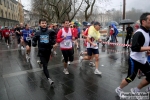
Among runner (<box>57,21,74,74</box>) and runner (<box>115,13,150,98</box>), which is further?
runner (<box>57,21,74,74</box>)

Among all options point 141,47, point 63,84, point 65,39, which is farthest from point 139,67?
point 65,39

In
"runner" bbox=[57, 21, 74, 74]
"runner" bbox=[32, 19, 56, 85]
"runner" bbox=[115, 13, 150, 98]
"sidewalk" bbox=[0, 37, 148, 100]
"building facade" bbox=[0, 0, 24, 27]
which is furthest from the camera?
"building facade" bbox=[0, 0, 24, 27]

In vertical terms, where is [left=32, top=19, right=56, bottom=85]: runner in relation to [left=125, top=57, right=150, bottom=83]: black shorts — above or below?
above

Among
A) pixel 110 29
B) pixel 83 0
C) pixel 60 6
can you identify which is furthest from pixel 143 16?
pixel 60 6

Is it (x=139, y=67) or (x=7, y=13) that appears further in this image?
(x=7, y=13)

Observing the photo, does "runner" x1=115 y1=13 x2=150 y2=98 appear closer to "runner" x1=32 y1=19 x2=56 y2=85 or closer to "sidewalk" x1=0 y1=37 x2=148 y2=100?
"sidewalk" x1=0 y1=37 x2=148 y2=100

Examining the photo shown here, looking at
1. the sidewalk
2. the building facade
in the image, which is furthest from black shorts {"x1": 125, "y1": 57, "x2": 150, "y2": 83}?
the building facade

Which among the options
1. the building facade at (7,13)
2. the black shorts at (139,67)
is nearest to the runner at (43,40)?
the black shorts at (139,67)

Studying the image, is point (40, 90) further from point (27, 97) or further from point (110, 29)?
point (110, 29)

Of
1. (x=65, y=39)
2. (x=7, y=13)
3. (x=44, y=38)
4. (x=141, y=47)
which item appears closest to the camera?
(x=141, y=47)

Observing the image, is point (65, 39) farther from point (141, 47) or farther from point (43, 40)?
point (141, 47)

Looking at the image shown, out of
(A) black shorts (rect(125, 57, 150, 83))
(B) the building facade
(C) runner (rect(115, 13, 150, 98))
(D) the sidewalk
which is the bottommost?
(D) the sidewalk

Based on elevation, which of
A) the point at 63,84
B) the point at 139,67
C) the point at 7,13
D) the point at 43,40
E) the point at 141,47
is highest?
the point at 7,13

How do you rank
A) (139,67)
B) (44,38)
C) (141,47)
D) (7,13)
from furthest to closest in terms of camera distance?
(7,13)
(44,38)
(139,67)
(141,47)
